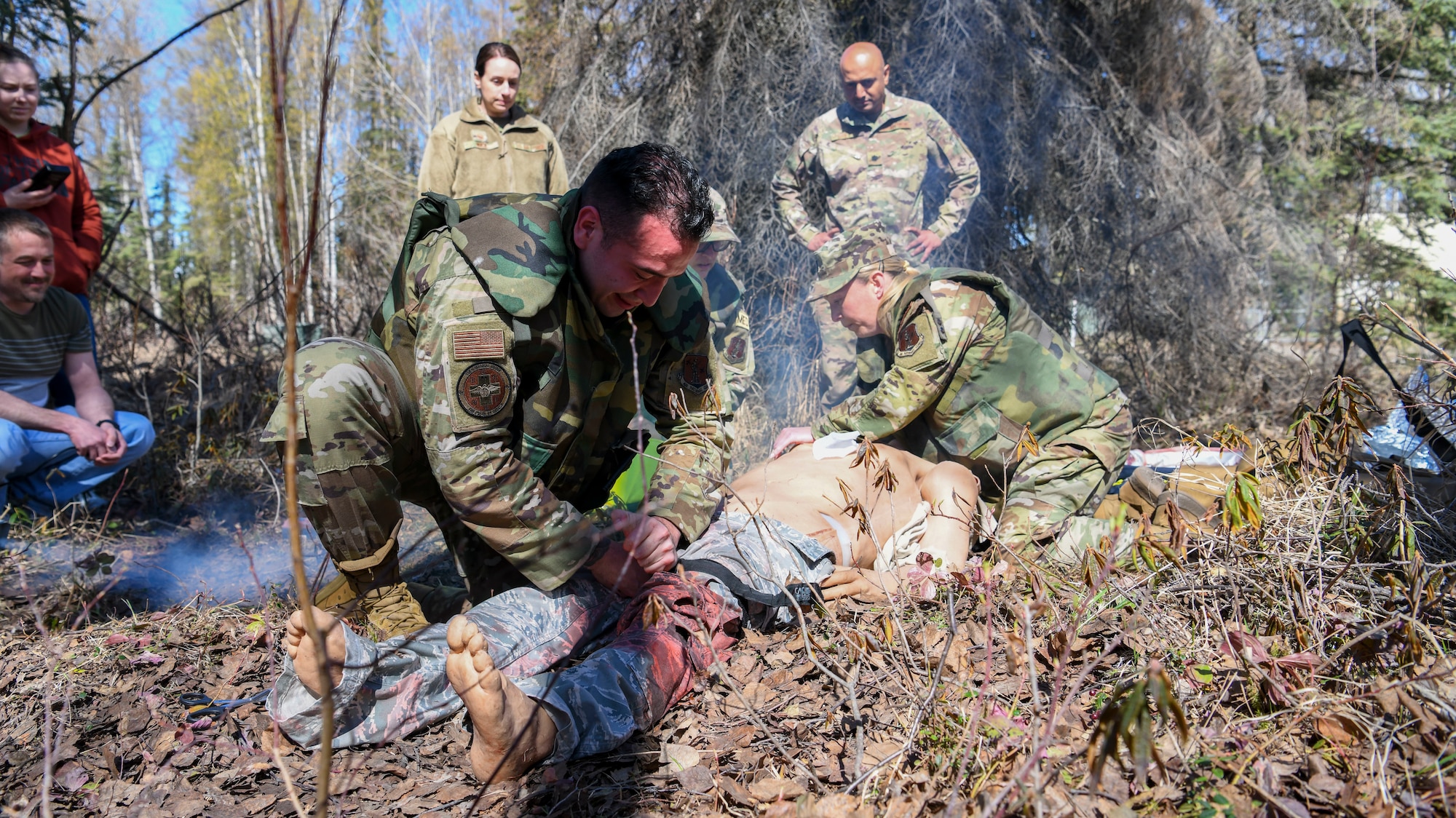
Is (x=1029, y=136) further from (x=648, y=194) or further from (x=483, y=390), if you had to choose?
(x=483, y=390)

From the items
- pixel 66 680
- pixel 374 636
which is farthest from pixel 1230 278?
pixel 66 680

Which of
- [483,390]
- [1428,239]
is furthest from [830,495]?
[1428,239]

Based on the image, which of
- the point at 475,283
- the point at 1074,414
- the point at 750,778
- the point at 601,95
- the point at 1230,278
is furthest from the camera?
the point at 601,95

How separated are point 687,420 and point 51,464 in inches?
108

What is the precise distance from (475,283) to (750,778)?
4.79ft

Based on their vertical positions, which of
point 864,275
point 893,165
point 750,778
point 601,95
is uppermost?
point 601,95

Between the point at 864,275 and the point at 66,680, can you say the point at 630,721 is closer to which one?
the point at 66,680

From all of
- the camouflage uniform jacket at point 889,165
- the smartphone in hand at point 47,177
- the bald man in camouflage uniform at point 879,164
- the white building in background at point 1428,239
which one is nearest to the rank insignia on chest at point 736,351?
the bald man in camouflage uniform at point 879,164

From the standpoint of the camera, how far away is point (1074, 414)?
374cm

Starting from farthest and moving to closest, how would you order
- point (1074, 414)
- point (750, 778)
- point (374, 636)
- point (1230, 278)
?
point (1230, 278)
point (1074, 414)
point (374, 636)
point (750, 778)

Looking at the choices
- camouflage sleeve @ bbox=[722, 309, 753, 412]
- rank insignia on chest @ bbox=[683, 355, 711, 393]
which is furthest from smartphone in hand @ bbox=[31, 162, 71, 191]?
camouflage sleeve @ bbox=[722, 309, 753, 412]

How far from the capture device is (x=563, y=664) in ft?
7.84

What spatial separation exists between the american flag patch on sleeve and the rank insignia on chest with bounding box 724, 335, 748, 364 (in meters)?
2.60

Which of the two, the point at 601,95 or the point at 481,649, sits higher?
the point at 601,95
